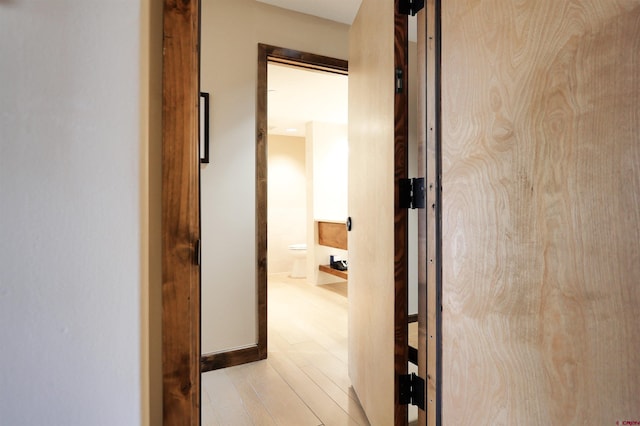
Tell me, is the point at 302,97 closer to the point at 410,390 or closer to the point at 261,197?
the point at 261,197

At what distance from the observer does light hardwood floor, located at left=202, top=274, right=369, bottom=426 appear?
1650 mm

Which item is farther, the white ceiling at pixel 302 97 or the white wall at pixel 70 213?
the white ceiling at pixel 302 97

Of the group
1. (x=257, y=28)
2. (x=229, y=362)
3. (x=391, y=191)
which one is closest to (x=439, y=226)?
(x=391, y=191)

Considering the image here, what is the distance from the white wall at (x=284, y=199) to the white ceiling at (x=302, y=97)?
1.38 feet

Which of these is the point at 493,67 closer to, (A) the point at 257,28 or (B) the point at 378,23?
(B) the point at 378,23

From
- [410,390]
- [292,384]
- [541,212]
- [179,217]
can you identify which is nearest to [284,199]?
[292,384]

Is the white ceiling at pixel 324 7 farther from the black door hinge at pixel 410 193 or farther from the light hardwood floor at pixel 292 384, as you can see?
the light hardwood floor at pixel 292 384

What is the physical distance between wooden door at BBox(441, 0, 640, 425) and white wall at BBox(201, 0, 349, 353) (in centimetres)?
153

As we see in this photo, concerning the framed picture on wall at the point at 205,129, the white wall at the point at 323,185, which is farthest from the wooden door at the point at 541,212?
the white wall at the point at 323,185

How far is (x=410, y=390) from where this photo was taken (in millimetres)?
1297

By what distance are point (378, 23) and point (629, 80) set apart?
1090mm

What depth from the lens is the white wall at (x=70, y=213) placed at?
0.63m

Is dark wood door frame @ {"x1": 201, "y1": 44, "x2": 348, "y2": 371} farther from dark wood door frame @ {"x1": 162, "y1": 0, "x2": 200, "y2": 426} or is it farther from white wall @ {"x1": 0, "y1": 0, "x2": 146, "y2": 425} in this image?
white wall @ {"x1": 0, "y1": 0, "x2": 146, "y2": 425}

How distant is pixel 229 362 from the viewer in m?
2.23
